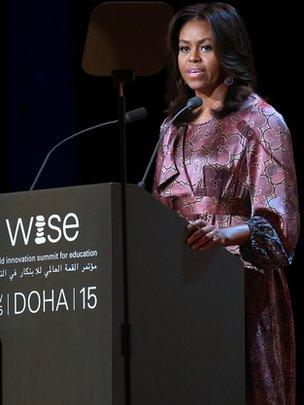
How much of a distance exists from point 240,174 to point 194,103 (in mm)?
237

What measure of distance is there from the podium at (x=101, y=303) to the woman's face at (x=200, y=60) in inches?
27.3

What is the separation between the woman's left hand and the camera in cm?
264

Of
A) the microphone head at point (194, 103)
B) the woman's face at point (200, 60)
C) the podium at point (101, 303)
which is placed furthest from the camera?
the woman's face at point (200, 60)

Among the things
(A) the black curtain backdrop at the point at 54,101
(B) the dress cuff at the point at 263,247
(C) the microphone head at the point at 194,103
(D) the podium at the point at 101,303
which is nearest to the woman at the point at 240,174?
(B) the dress cuff at the point at 263,247

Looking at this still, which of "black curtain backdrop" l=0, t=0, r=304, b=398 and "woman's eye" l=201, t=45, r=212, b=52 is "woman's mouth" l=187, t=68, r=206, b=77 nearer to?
"woman's eye" l=201, t=45, r=212, b=52

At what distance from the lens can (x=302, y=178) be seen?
179 inches

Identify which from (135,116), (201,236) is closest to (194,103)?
(135,116)

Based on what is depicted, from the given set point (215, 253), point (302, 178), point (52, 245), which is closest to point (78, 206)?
point (52, 245)

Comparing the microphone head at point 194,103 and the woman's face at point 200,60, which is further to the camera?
the woman's face at point 200,60

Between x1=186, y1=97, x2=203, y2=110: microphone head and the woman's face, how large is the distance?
0.41 feet

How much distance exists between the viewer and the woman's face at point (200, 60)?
10.5 ft

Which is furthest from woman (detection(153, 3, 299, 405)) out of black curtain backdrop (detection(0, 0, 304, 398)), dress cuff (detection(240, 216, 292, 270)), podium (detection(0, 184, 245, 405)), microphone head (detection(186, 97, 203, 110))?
black curtain backdrop (detection(0, 0, 304, 398))

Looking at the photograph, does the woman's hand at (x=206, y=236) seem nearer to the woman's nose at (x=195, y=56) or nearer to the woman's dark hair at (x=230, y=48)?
the woman's dark hair at (x=230, y=48)

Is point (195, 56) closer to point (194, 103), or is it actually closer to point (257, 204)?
point (194, 103)
